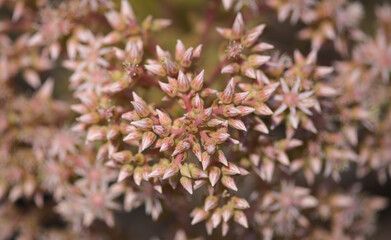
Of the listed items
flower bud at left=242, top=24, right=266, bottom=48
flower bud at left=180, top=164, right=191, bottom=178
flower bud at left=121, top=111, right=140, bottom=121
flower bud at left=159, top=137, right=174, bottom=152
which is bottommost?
flower bud at left=180, top=164, right=191, bottom=178

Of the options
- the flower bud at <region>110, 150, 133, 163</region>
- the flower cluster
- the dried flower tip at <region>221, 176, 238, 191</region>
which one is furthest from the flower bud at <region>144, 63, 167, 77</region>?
the dried flower tip at <region>221, 176, 238, 191</region>

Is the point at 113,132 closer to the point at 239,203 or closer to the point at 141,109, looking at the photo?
the point at 141,109

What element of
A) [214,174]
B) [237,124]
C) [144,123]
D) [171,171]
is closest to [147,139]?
[144,123]

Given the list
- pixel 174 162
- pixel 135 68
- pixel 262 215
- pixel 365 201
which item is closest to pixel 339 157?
pixel 262 215

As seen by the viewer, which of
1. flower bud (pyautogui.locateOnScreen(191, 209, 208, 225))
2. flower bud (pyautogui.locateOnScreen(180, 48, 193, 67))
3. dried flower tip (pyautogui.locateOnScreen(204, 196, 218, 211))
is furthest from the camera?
flower bud (pyautogui.locateOnScreen(191, 209, 208, 225))

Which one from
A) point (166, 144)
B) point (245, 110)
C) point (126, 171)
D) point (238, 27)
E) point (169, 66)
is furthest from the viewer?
point (238, 27)

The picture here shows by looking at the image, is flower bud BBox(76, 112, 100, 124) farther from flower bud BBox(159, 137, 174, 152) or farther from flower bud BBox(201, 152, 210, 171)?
flower bud BBox(201, 152, 210, 171)
